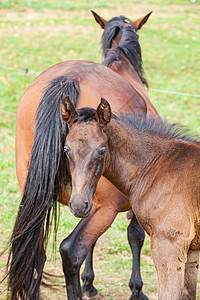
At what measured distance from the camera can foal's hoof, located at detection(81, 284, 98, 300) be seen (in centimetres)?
444

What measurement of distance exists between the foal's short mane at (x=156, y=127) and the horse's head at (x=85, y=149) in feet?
1.24

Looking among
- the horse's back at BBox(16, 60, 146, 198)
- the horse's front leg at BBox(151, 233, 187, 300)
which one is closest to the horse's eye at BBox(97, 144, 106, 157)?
the horse's back at BBox(16, 60, 146, 198)

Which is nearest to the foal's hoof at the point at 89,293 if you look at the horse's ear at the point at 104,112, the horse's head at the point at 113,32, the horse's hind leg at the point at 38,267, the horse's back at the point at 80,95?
the horse's hind leg at the point at 38,267

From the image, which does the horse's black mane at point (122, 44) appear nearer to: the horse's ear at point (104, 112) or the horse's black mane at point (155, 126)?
the horse's black mane at point (155, 126)

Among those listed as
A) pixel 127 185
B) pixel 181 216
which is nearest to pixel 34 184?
pixel 127 185

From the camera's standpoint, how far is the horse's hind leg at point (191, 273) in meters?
3.33

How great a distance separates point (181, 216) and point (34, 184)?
1.09 metres

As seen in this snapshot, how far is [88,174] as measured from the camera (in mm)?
2922

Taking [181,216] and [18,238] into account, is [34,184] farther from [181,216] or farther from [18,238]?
[181,216]

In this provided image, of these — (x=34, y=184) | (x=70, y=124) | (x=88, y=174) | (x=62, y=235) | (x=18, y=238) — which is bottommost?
(x=62, y=235)

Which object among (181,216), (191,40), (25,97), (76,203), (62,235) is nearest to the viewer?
(76,203)

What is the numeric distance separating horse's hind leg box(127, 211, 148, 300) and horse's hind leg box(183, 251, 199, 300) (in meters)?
0.96

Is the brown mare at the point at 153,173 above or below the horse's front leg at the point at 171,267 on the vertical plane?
above

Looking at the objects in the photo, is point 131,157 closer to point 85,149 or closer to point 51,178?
point 85,149
